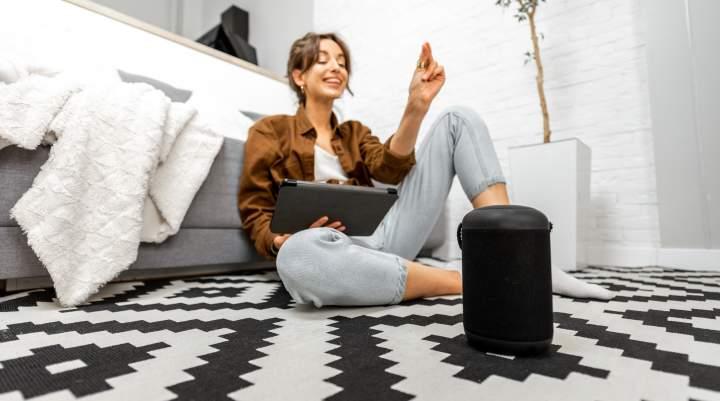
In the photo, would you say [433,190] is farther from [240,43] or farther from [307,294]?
[240,43]

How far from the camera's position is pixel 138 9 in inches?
117

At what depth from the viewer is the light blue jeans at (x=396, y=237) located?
694 millimetres

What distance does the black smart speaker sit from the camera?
457 mm

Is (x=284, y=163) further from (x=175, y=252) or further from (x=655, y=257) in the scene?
(x=655, y=257)

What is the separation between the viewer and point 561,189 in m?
1.37

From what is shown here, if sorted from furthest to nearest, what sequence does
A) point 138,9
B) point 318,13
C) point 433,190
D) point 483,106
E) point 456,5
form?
1. point 138,9
2. point 318,13
3. point 456,5
4. point 483,106
5. point 433,190

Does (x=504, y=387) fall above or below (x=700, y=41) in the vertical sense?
below

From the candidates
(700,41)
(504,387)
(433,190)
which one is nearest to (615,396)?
(504,387)

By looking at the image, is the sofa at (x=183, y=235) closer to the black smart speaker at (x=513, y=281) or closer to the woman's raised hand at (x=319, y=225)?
the woman's raised hand at (x=319, y=225)

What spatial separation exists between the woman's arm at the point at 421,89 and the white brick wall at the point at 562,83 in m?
1.09

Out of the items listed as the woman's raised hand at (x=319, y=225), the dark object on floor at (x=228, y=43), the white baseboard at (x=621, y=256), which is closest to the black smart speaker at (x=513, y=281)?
the woman's raised hand at (x=319, y=225)

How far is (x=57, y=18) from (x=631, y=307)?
2182 millimetres

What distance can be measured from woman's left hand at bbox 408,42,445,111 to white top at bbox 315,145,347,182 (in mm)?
316

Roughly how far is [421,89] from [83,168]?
2.45 ft
